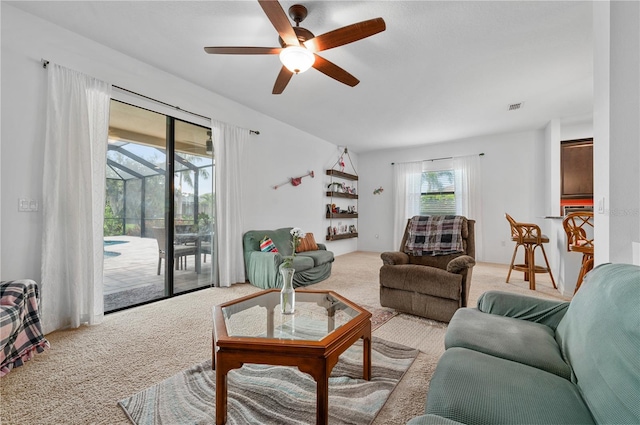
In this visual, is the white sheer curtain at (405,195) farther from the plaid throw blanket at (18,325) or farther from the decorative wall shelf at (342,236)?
the plaid throw blanket at (18,325)

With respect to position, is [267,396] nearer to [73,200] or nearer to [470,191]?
[73,200]

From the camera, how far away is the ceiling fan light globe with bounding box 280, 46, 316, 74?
199cm

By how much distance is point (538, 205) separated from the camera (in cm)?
509

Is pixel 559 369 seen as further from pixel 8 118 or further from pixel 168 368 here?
pixel 8 118

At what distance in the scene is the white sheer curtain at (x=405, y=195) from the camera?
6312 mm

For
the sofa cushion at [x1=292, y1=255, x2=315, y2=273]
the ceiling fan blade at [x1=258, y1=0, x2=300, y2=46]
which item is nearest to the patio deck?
the sofa cushion at [x1=292, y1=255, x2=315, y2=273]

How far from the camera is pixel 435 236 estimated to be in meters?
3.04

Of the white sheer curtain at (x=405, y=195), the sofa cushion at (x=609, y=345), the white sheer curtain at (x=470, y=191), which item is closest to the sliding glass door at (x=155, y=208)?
the sofa cushion at (x=609, y=345)

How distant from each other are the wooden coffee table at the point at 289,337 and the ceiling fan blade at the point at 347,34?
73.4 inches

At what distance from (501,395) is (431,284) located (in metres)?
1.66

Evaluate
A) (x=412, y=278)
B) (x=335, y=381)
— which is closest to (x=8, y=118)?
(x=335, y=381)

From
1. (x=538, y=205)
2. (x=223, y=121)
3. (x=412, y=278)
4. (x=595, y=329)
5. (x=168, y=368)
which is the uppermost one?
(x=223, y=121)

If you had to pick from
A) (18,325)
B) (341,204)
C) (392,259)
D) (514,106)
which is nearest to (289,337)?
(392,259)

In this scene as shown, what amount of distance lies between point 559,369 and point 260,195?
394 cm
